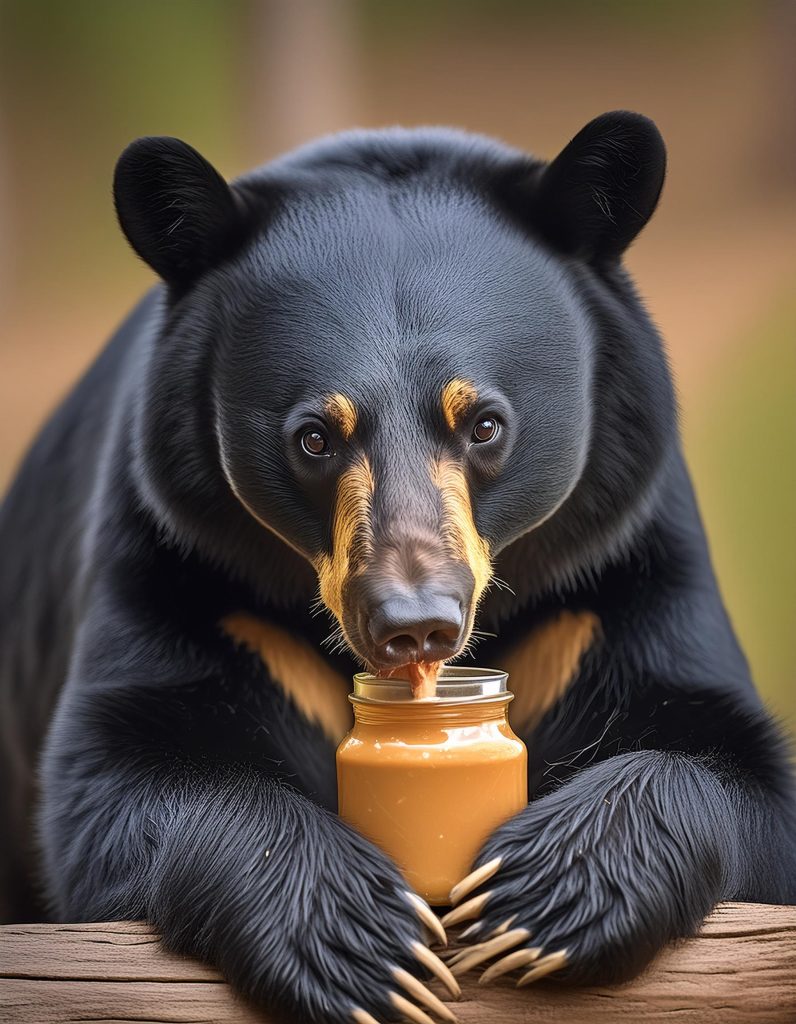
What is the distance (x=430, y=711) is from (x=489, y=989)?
0.46 metres

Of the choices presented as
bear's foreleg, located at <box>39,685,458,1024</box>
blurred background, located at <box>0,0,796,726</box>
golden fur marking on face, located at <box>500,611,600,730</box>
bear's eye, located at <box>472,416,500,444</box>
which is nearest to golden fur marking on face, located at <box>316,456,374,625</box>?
bear's eye, located at <box>472,416,500,444</box>

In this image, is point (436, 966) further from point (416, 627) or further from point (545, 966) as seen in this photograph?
point (416, 627)

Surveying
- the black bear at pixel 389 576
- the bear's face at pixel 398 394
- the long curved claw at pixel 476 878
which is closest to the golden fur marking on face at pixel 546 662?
the black bear at pixel 389 576

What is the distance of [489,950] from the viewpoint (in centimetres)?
232

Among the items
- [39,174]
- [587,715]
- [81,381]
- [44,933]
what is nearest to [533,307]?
[587,715]

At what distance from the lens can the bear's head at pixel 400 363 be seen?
8.45 feet

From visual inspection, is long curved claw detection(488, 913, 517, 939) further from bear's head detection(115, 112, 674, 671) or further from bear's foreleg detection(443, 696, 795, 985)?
bear's head detection(115, 112, 674, 671)

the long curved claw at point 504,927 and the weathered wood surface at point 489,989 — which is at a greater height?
the long curved claw at point 504,927

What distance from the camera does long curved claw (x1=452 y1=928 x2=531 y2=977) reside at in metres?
2.31

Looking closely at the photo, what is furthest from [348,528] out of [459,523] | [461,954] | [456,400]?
[461,954]

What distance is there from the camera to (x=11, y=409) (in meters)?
4.92

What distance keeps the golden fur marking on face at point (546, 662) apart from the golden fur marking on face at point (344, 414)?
2.97 ft

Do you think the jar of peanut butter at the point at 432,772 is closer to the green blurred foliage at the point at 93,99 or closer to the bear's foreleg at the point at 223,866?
the bear's foreleg at the point at 223,866

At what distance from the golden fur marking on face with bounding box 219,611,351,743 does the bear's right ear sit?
0.76m
